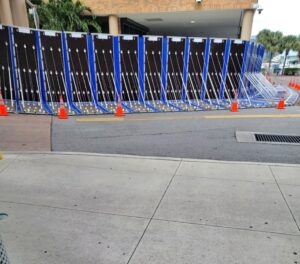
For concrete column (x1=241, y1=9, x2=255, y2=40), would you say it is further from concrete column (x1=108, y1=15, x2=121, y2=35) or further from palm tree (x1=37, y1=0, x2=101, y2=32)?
palm tree (x1=37, y1=0, x2=101, y2=32)

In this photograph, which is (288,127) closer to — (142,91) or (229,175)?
(229,175)

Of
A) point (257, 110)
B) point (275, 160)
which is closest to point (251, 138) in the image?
point (275, 160)

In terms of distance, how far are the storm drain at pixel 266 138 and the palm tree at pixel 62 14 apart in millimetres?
16425

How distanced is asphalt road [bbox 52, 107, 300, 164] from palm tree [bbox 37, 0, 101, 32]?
13.3 metres

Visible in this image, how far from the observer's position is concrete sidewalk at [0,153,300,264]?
2729mm

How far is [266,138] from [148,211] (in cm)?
452

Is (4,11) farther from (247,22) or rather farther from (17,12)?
(247,22)

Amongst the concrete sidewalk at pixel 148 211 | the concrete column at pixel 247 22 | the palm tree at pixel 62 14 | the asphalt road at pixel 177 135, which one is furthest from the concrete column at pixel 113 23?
the concrete sidewalk at pixel 148 211

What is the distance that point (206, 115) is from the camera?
388 inches

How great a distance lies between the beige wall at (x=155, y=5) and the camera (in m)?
17.8

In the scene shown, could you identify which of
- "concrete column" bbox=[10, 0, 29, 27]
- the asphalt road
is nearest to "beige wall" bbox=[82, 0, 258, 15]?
"concrete column" bbox=[10, 0, 29, 27]

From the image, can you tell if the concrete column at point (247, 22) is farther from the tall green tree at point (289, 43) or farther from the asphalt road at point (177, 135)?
the tall green tree at point (289, 43)

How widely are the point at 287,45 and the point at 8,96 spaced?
195 feet

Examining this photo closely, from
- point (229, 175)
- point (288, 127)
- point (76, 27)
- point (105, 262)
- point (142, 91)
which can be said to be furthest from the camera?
point (76, 27)
